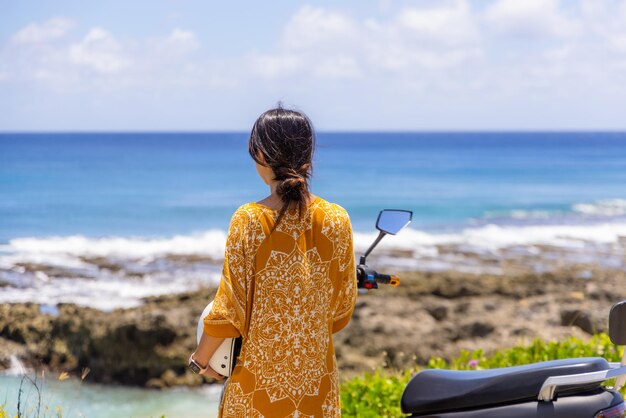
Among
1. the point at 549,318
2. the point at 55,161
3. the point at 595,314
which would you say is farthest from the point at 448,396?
the point at 55,161

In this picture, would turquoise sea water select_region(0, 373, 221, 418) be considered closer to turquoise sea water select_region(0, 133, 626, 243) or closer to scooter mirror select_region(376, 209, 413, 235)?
scooter mirror select_region(376, 209, 413, 235)

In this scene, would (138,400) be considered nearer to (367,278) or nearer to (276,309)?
(367,278)

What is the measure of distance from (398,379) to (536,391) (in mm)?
2785

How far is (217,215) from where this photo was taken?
30.7 meters

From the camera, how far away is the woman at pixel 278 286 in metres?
2.83

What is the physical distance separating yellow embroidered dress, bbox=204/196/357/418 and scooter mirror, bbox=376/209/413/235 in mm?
534

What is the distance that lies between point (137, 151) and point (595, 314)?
7070cm

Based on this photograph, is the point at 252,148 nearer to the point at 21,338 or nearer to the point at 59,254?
the point at 21,338

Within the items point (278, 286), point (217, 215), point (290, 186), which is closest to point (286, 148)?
point (290, 186)

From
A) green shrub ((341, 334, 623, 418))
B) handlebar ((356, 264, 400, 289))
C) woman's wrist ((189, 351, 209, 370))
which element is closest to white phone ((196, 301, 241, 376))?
woman's wrist ((189, 351, 209, 370))

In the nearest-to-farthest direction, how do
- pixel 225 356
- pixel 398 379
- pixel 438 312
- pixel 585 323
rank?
1. pixel 225 356
2. pixel 398 379
3. pixel 585 323
4. pixel 438 312

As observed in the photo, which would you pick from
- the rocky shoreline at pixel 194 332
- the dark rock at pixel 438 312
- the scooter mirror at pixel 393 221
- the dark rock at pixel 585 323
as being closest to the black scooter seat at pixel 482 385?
the scooter mirror at pixel 393 221

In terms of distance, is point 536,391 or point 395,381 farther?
point 395,381

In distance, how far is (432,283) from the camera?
539 inches
